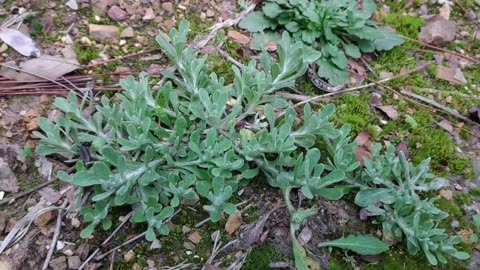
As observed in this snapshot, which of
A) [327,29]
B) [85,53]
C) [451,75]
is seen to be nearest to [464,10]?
[451,75]

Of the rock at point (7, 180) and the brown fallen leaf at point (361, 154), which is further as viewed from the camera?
the brown fallen leaf at point (361, 154)

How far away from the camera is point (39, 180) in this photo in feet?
7.73

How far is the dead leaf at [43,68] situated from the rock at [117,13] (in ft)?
1.34

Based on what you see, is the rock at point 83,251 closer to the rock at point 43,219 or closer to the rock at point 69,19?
the rock at point 43,219

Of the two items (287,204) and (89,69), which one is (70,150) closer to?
(89,69)

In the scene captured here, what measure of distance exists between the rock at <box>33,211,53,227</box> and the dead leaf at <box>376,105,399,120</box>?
1.85 metres

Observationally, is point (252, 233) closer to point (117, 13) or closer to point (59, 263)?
point (59, 263)

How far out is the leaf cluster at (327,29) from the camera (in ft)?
9.98

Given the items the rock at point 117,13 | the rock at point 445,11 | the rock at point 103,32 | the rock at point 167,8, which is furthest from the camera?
the rock at point 445,11

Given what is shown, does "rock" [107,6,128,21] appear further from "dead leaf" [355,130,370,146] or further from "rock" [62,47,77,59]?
"dead leaf" [355,130,370,146]

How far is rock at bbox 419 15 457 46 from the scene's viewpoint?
329cm

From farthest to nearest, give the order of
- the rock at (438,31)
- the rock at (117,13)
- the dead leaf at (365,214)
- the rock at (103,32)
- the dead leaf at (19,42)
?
1. the rock at (438,31)
2. the rock at (117,13)
3. the rock at (103,32)
4. the dead leaf at (19,42)
5. the dead leaf at (365,214)

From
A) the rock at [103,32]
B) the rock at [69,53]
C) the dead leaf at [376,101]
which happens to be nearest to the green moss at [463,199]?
the dead leaf at [376,101]

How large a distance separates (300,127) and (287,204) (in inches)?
18.3
